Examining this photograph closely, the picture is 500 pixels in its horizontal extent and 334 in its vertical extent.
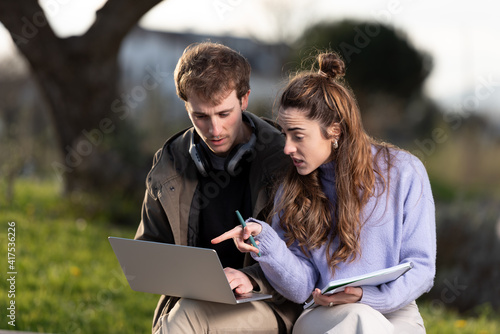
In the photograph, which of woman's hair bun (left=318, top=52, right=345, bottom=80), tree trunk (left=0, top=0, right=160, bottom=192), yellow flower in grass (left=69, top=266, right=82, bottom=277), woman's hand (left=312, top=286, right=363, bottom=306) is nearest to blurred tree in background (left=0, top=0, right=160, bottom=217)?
tree trunk (left=0, top=0, right=160, bottom=192)

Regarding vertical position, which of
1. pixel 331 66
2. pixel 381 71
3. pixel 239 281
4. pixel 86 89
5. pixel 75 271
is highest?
pixel 331 66

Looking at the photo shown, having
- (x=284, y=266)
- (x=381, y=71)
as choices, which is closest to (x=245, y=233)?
(x=284, y=266)

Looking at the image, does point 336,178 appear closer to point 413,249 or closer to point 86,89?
point 413,249

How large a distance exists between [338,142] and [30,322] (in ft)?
7.93

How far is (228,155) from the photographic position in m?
2.52

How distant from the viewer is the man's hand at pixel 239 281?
222 centimetres

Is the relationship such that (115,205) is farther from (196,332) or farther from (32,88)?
(196,332)

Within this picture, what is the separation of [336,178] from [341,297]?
429 millimetres

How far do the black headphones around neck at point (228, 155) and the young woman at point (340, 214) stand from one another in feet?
0.76

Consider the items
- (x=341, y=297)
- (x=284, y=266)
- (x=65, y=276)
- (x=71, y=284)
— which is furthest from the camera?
(x=65, y=276)

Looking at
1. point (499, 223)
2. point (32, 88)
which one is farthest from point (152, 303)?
point (32, 88)

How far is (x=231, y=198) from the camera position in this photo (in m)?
2.59

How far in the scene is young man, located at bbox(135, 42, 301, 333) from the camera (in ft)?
7.67

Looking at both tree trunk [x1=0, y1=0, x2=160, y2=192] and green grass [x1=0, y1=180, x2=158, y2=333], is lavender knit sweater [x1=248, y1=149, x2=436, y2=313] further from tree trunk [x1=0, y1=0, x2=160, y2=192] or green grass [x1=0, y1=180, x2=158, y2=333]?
tree trunk [x1=0, y1=0, x2=160, y2=192]
